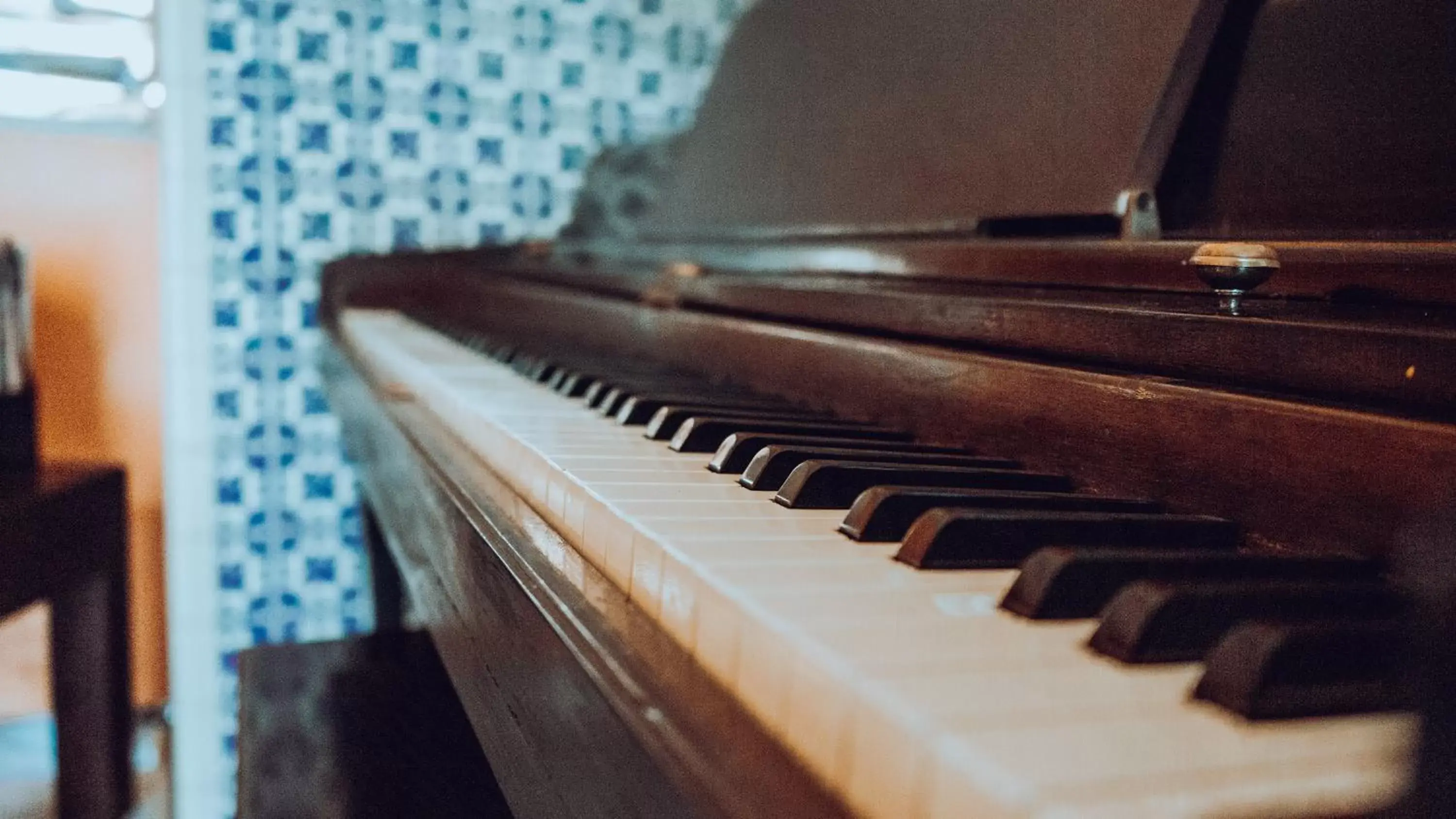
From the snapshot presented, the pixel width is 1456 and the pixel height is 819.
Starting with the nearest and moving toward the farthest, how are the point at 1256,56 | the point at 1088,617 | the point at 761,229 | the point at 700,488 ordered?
the point at 1088,617 < the point at 700,488 < the point at 1256,56 < the point at 761,229

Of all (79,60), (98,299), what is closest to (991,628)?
(98,299)

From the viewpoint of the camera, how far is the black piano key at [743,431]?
88 centimetres

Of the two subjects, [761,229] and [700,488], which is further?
[761,229]

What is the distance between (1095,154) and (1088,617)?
683 millimetres

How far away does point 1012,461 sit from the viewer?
0.82 metres

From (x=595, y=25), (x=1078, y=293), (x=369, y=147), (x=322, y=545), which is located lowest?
(x=322, y=545)

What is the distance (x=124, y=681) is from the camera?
2.67m

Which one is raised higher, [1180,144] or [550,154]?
[550,154]

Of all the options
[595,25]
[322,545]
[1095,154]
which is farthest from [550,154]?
[1095,154]

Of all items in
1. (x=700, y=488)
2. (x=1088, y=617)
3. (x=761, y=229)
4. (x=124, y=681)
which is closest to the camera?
(x=1088, y=617)

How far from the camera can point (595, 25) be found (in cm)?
297

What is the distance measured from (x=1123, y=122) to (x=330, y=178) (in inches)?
85.5

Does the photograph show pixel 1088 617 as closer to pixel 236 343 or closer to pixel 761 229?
pixel 761 229

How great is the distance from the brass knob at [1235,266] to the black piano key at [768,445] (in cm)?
22
